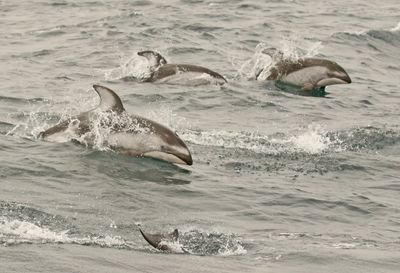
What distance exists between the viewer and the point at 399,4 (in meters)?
41.0

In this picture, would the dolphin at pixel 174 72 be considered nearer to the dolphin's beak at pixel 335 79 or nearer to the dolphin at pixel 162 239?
the dolphin's beak at pixel 335 79

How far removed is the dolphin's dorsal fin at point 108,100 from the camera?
14.9m

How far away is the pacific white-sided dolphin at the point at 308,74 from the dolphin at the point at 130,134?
326 inches

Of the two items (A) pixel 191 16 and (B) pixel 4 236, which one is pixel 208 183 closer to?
(B) pixel 4 236

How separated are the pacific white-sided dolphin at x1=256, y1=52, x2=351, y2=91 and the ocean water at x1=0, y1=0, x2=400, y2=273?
1.45 feet

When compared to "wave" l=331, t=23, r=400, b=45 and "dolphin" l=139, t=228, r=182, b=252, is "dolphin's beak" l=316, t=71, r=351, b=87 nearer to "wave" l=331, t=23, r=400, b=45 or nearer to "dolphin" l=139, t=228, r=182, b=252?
"wave" l=331, t=23, r=400, b=45

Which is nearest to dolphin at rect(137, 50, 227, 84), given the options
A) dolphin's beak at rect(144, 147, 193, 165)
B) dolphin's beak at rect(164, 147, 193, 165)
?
dolphin's beak at rect(144, 147, 193, 165)

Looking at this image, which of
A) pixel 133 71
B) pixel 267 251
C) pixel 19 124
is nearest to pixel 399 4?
pixel 133 71

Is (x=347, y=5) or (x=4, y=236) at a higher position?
(x=4, y=236)

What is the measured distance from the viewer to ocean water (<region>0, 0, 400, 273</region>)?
449 inches

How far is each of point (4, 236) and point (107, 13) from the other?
78.6 ft

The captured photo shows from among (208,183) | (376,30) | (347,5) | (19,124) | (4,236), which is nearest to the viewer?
(4,236)

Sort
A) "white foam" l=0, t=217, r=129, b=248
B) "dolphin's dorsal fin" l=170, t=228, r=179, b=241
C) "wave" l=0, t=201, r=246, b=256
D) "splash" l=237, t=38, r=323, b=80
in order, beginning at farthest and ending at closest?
"splash" l=237, t=38, r=323, b=80
"dolphin's dorsal fin" l=170, t=228, r=179, b=241
"wave" l=0, t=201, r=246, b=256
"white foam" l=0, t=217, r=129, b=248

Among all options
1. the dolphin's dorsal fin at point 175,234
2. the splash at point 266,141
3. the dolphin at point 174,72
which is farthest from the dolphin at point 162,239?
the dolphin at point 174,72
